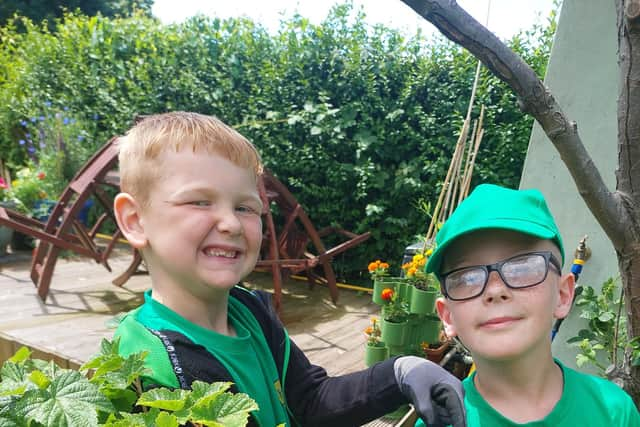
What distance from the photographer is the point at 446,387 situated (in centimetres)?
97

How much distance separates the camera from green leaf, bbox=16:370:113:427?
1.72 ft

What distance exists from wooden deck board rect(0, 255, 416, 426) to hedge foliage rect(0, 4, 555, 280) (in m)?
0.80

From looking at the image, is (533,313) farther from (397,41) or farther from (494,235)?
(397,41)

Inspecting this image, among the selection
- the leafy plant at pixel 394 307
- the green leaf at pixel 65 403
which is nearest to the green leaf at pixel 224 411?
the green leaf at pixel 65 403

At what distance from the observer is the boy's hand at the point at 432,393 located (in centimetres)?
94

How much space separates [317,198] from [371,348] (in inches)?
98.6

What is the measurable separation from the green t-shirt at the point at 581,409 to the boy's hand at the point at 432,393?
0.03 m

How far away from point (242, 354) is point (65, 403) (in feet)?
1.49

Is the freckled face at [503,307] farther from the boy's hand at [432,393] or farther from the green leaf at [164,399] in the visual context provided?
the green leaf at [164,399]

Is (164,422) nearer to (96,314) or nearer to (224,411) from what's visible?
(224,411)

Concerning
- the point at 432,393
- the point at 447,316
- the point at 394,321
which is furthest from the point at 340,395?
the point at 394,321

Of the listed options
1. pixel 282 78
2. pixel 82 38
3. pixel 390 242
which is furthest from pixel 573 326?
pixel 82 38

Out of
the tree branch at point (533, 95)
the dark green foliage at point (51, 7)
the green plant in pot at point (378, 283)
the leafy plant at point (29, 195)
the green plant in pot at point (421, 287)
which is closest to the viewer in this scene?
the tree branch at point (533, 95)

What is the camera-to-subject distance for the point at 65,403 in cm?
54
